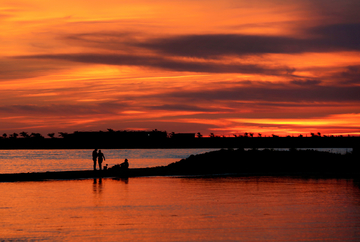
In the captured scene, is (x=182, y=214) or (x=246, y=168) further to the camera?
(x=246, y=168)

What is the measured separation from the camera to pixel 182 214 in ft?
54.4

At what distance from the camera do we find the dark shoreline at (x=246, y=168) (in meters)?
36.3

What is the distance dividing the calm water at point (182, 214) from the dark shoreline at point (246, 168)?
1063 centimetres

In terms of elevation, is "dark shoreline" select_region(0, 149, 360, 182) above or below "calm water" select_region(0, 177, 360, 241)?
above

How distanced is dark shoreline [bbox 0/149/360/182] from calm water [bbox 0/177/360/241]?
10.6m

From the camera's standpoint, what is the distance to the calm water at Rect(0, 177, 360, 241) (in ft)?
42.4

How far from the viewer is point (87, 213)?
1688 cm

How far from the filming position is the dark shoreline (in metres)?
36.3

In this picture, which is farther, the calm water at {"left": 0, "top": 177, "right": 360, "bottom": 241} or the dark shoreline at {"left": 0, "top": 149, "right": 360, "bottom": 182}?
the dark shoreline at {"left": 0, "top": 149, "right": 360, "bottom": 182}

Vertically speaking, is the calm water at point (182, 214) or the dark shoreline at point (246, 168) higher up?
the dark shoreline at point (246, 168)

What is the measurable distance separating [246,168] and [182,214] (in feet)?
94.8

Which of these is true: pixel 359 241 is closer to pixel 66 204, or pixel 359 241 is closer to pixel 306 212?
pixel 306 212

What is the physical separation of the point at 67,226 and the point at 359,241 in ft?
28.9

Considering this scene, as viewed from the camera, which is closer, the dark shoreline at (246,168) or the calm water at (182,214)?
the calm water at (182,214)
